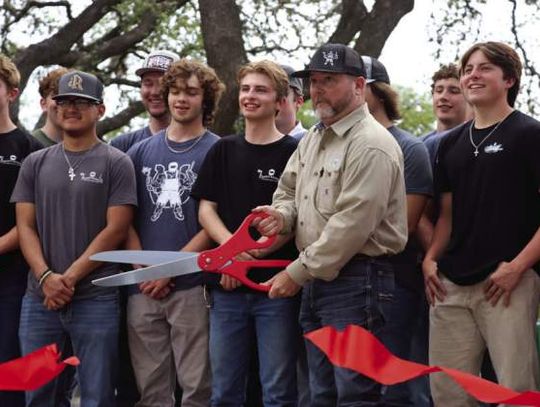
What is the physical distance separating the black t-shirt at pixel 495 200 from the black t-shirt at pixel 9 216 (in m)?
2.47

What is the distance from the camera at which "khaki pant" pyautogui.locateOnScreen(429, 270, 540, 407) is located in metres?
4.91

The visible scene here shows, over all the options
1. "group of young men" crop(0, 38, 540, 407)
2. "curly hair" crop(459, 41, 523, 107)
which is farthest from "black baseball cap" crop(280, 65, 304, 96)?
"curly hair" crop(459, 41, 523, 107)

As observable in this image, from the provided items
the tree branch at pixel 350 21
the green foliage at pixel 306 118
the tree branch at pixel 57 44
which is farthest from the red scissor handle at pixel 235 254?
the green foliage at pixel 306 118

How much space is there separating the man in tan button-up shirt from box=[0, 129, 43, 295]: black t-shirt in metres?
1.71

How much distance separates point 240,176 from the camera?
5.75m

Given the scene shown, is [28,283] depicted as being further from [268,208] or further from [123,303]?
[268,208]

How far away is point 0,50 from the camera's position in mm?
15023

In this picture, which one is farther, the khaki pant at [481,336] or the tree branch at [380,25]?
the tree branch at [380,25]

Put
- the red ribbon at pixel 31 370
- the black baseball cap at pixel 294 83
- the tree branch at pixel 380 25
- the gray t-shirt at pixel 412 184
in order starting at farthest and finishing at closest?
1. the tree branch at pixel 380 25
2. the black baseball cap at pixel 294 83
3. the gray t-shirt at pixel 412 184
4. the red ribbon at pixel 31 370

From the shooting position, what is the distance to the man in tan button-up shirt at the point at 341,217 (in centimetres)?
479

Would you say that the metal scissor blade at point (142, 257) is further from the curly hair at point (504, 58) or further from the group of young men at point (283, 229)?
the curly hair at point (504, 58)

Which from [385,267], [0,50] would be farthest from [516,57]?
[0,50]

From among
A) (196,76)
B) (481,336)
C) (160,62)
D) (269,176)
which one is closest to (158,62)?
(160,62)

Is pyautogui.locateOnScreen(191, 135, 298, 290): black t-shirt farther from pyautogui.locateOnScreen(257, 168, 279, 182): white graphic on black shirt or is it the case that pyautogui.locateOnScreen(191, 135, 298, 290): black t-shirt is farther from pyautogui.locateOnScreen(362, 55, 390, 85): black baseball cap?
pyautogui.locateOnScreen(362, 55, 390, 85): black baseball cap
